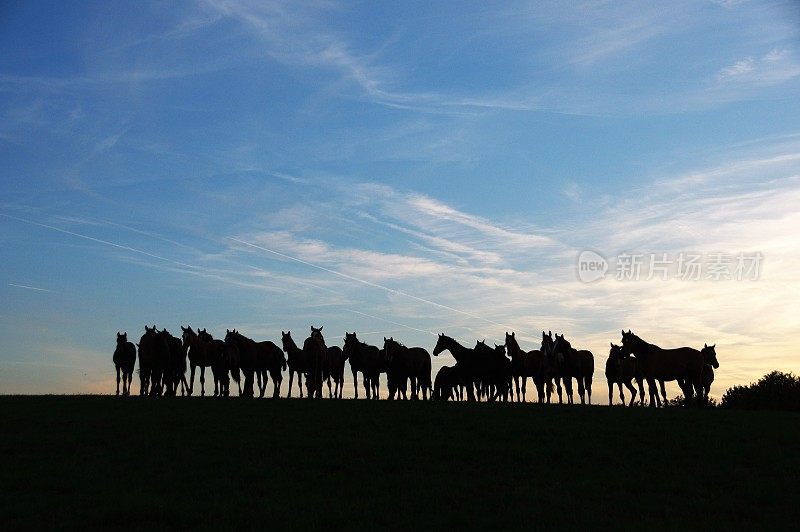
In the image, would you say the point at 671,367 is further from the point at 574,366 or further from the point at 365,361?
the point at 365,361

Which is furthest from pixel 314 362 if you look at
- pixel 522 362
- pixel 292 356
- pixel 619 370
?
pixel 619 370

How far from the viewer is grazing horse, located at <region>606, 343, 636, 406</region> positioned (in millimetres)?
37219

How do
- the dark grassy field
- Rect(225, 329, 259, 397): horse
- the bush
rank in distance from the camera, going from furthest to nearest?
the bush → Rect(225, 329, 259, 397): horse → the dark grassy field

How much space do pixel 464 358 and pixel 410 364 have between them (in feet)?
9.35

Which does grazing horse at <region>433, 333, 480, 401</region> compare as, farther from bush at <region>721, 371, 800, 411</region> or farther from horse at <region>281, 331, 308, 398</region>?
bush at <region>721, 371, 800, 411</region>

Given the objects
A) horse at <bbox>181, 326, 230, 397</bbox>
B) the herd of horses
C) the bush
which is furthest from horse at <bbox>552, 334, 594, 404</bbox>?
Answer: horse at <bbox>181, 326, 230, 397</bbox>

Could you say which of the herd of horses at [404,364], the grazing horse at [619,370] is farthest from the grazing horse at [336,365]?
the grazing horse at [619,370]

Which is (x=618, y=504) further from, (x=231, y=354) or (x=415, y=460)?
(x=231, y=354)

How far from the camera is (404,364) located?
40312 mm

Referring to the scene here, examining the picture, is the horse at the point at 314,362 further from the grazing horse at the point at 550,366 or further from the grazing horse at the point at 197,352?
the grazing horse at the point at 550,366

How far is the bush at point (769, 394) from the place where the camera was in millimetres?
43344

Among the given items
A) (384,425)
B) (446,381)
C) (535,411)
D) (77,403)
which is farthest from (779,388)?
(77,403)

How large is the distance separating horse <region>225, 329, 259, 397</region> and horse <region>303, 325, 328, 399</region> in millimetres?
2564

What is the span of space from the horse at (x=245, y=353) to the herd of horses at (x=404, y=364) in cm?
5
